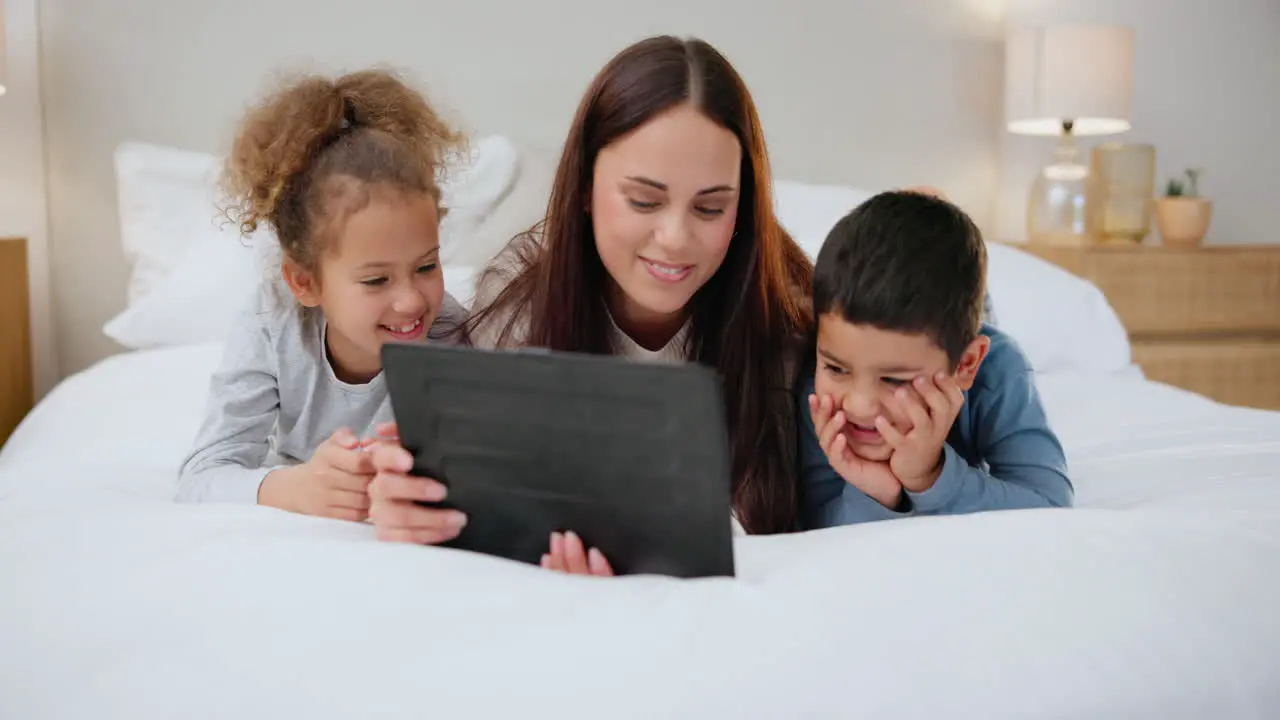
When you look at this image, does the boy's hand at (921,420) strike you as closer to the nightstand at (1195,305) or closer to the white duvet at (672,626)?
the white duvet at (672,626)

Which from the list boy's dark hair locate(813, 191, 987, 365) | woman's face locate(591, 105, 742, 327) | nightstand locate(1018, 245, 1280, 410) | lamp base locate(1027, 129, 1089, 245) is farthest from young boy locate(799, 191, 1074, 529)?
lamp base locate(1027, 129, 1089, 245)

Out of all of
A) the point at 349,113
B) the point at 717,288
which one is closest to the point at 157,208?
the point at 349,113

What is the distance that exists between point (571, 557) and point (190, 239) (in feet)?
6.02

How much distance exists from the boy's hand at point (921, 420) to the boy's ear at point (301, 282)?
27.6 inches

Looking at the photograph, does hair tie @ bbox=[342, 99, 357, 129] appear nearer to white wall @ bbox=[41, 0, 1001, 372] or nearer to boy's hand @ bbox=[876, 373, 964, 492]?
boy's hand @ bbox=[876, 373, 964, 492]

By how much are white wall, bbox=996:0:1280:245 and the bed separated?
2.62m

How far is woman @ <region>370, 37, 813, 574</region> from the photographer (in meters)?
1.21

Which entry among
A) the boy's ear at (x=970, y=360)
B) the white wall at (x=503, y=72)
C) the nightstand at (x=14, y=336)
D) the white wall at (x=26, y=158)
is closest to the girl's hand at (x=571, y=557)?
the boy's ear at (x=970, y=360)

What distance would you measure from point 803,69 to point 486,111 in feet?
2.83

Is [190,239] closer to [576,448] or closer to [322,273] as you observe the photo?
[322,273]

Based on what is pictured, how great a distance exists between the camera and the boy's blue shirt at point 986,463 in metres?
1.13

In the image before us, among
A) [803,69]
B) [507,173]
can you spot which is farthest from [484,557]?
[803,69]

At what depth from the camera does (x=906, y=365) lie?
111cm

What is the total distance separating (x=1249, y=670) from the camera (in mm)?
752
